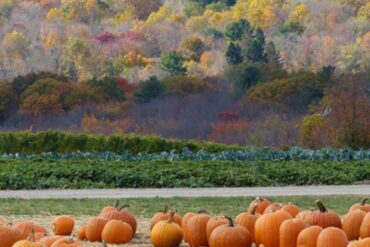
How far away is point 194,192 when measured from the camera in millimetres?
23156

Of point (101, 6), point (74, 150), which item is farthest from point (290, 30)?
point (74, 150)

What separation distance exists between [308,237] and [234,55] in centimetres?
7742

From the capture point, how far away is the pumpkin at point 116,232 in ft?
37.3

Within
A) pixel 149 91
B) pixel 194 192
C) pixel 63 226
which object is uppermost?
pixel 149 91

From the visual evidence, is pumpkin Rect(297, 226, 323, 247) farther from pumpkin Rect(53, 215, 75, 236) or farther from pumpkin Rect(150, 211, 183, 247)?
pumpkin Rect(53, 215, 75, 236)

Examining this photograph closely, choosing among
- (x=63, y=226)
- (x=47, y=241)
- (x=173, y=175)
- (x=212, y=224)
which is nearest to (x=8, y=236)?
(x=47, y=241)

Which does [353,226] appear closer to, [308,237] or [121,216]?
[308,237]

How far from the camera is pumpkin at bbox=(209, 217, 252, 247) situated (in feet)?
34.3

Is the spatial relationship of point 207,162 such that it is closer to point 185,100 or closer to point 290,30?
point 185,100

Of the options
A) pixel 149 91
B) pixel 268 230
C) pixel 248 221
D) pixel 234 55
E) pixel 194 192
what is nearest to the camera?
pixel 268 230

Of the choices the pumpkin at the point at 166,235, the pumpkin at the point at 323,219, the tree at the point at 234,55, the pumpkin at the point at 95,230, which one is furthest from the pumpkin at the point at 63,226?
the tree at the point at 234,55

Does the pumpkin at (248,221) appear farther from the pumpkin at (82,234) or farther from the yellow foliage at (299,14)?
the yellow foliage at (299,14)

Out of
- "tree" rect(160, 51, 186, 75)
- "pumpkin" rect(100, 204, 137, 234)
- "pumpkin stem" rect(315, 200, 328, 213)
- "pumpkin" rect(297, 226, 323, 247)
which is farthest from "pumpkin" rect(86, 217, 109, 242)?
"tree" rect(160, 51, 186, 75)

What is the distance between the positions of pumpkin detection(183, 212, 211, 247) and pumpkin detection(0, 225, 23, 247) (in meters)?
1.71
